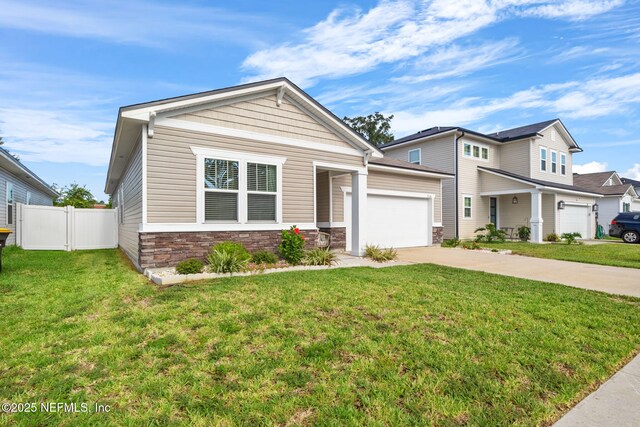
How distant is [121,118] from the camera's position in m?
6.92

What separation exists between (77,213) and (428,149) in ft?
58.3

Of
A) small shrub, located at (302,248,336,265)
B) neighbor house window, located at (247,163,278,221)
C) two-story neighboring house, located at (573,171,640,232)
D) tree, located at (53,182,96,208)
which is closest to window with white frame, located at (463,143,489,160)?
two-story neighboring house, located at (573,171,640,232)

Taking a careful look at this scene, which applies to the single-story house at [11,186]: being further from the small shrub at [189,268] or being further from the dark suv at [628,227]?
the dark suv at [628,227]

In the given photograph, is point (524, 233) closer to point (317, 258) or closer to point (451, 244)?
point (451, 244)

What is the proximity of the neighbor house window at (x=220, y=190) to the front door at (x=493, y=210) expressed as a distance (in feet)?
55.4

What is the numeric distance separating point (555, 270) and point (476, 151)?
39.6 ft

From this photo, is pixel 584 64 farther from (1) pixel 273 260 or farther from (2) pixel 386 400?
(2) pixel 386 400

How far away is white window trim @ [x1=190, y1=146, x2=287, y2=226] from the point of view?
7699 millimetres

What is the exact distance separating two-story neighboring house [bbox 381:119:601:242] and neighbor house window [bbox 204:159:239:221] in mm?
12397

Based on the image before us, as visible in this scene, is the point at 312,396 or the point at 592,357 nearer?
the point at 312,396

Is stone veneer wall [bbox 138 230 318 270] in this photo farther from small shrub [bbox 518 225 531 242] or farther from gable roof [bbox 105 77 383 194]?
small shrub [bbox 518 225 531 242]

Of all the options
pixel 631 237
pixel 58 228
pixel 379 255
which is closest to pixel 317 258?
pixel 379 255

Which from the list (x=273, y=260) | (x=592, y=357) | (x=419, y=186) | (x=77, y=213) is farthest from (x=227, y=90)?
(x=77, y=213)

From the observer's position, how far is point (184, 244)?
7.54 meters
